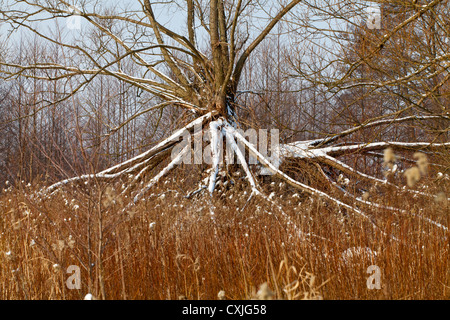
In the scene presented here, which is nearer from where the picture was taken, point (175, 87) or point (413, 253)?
point (413, 253)

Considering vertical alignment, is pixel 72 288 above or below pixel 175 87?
below

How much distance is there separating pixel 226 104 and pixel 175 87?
1.49 m

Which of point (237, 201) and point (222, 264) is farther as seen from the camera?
point (237, 201)

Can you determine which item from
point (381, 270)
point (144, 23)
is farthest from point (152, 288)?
point (144, 23)
